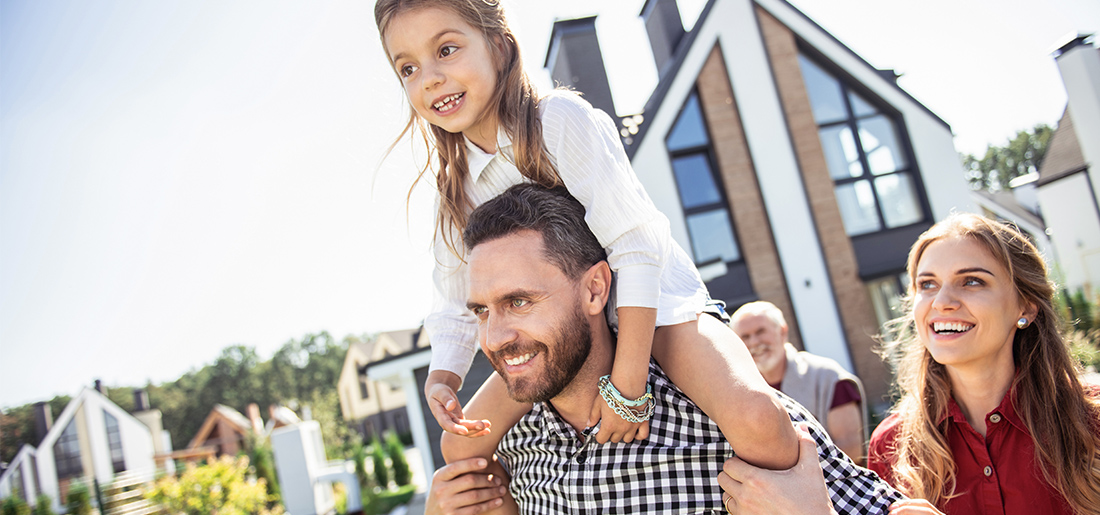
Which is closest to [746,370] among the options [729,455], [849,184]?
[729,455]

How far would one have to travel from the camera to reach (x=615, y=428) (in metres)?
1.70

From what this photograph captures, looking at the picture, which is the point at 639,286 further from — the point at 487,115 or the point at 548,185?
the point at 487,115

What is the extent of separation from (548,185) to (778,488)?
101 centimetres

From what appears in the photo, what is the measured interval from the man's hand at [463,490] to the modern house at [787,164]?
9.49 m

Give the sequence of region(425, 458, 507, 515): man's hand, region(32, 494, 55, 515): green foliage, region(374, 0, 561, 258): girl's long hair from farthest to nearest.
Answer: region(32, 494, 55, 515): green foliage → region(425, 458, 507, 515): man's hand → region(374, 0, 561, 258): girl's long hair

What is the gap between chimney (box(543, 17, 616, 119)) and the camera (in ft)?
37.8

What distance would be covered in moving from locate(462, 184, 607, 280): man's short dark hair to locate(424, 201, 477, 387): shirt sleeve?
8.8 inches

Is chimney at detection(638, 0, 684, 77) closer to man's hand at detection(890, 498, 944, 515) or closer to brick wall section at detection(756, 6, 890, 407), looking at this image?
brick wall section at detection(756, 6, 890, 407)

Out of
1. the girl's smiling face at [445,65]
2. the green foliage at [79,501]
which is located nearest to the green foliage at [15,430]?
the green foliage at [79,501]

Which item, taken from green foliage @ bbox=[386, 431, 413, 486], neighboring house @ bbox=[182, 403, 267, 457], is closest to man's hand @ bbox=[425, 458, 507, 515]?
green foliage @ bbox=[386, 431, 413, 486]

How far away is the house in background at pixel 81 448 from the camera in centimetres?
3400

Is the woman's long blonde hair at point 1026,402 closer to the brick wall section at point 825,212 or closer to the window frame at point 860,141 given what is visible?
the brick wall section at point 825,212

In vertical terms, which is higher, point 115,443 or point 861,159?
point 861,159

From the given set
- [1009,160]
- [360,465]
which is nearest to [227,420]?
[360,465]
